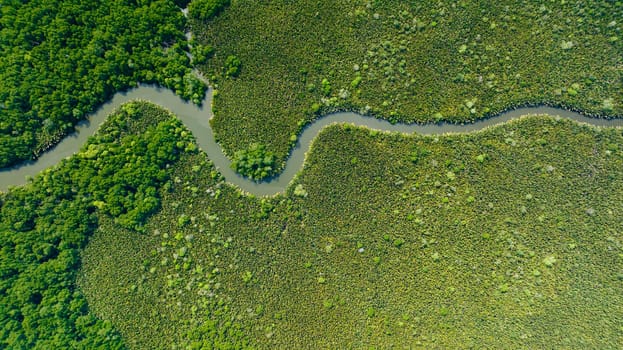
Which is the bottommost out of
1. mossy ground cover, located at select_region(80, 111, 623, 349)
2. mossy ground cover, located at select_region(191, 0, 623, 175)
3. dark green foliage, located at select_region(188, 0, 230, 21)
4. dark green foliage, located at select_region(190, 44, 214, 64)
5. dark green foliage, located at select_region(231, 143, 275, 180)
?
mossy ground cover, located at select_region(80, 111, 623, 349)

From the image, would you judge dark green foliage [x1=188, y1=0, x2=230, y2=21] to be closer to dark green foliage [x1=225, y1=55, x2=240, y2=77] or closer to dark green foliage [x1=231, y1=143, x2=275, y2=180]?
dark green foliage [x1=225, y1=55, x2=240, y2=77]

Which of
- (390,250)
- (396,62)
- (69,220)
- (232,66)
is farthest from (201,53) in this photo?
(390,250)

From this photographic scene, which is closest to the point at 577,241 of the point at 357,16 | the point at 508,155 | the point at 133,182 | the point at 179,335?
the point at 508,155

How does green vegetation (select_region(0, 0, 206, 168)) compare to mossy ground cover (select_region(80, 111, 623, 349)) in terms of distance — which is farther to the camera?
mossy ground cover (select_region(80, 111, 623, 349))

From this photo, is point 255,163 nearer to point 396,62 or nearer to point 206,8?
point 206,8

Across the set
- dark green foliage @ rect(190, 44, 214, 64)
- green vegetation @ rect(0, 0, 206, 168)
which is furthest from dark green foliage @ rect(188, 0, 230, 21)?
dark green foliage @ rect(190, 44, 214, 64)

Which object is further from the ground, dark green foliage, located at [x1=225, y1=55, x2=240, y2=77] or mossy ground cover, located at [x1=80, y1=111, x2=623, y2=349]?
dark green foliage, located at [x1=225, y1=55, x2=240, y2=77]

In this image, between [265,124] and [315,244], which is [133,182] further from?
[315,244]
